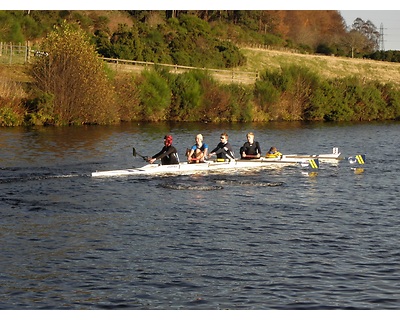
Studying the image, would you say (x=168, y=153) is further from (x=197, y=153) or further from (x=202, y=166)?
(x=202, y=166)

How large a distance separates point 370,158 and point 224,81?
35347 mm

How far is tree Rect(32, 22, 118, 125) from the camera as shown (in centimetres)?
5200

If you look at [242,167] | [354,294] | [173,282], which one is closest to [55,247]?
[173,282]

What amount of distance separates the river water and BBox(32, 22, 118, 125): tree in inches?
658

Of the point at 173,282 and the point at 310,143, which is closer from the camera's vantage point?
the point at 173,282

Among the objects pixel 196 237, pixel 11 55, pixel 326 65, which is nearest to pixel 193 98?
pixel 11 55

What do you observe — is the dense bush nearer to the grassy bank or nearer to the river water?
the grassy bank

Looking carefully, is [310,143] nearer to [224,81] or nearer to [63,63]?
[63,63]

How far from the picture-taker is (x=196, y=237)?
19.7 meters

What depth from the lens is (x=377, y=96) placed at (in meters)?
78.2

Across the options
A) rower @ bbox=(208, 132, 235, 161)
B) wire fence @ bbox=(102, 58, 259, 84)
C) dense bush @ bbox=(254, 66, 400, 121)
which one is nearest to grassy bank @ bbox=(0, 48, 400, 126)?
dense bush @ bbox=(254, 66, 400, 121)

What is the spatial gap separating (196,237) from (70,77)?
34466mm

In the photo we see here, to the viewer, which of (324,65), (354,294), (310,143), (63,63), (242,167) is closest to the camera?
(354,294)

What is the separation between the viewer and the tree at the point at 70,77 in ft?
171
